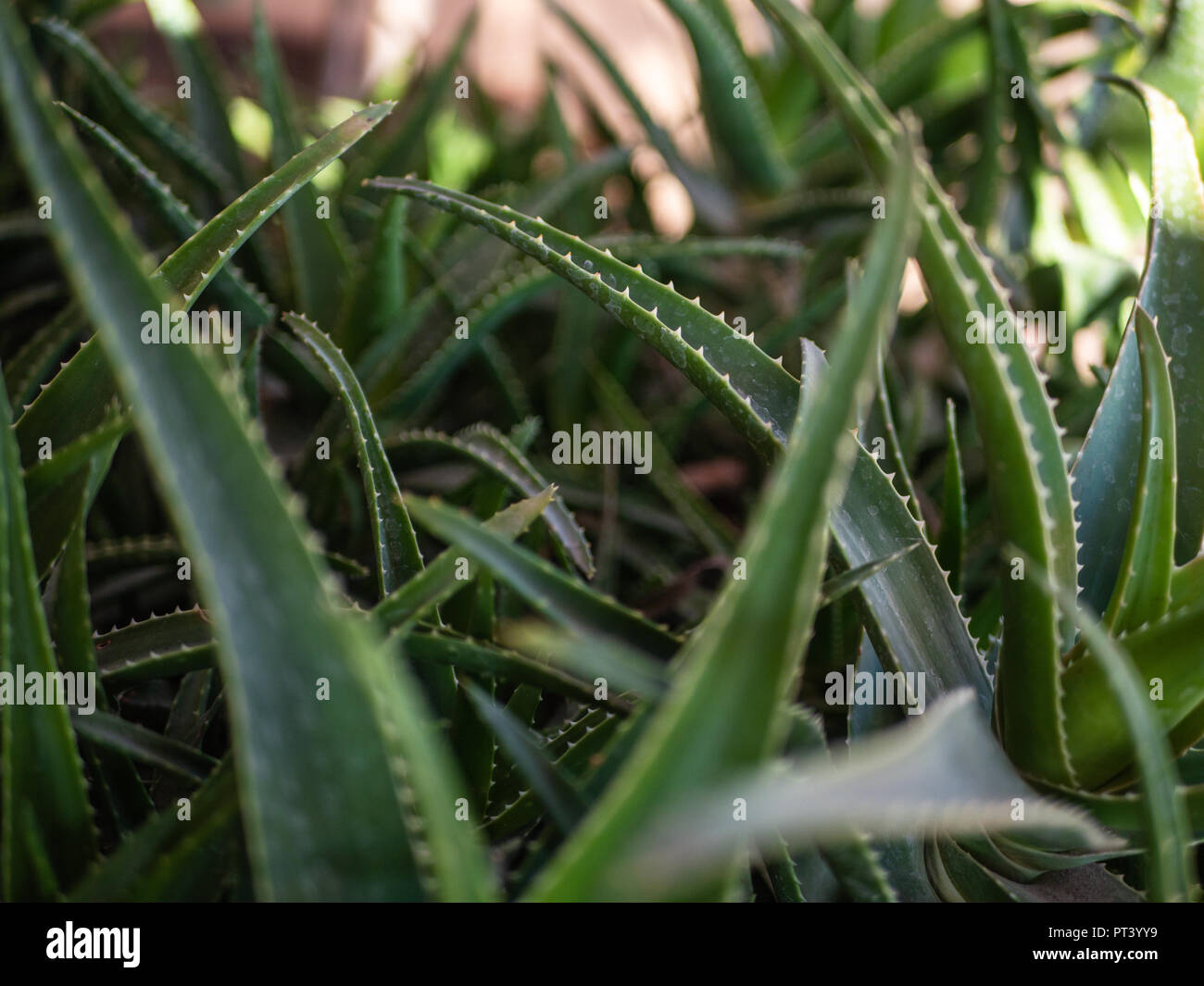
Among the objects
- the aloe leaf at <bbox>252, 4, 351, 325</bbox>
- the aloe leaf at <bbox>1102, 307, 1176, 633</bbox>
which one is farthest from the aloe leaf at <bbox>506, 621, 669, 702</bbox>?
the aloe leaf at <bbox>252, 4, 351, 325</bbox>


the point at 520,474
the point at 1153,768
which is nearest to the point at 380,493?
the point at 520,474

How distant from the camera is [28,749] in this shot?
0.29 metres

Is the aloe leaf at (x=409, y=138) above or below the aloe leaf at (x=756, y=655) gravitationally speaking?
above

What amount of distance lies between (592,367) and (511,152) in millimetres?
377

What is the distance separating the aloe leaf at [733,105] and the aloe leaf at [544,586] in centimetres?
60

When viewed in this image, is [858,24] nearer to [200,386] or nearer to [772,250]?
[772,250]

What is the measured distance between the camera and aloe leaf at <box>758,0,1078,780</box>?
0.34 metres

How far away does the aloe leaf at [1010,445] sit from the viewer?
1.12ft

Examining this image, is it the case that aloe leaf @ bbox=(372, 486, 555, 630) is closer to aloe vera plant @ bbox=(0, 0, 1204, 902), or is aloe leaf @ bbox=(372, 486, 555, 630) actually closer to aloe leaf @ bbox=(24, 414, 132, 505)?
aloe vera plant @ bbox=(0, 0, 1204, 902)

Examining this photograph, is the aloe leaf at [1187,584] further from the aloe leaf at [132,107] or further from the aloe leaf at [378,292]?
the aloe leaf at [132,107]

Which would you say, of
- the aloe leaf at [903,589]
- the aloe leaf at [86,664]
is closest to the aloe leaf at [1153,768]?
the aloe leaf at [903,589]

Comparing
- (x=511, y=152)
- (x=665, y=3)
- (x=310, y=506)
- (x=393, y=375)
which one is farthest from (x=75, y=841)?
(x=511, y=152)

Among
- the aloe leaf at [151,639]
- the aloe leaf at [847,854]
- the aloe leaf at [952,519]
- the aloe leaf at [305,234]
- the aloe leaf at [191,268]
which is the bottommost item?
the aloe leaf at [847,854]

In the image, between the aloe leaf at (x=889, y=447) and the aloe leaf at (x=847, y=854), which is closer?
the aloe leaf at (x=847, y=854)
